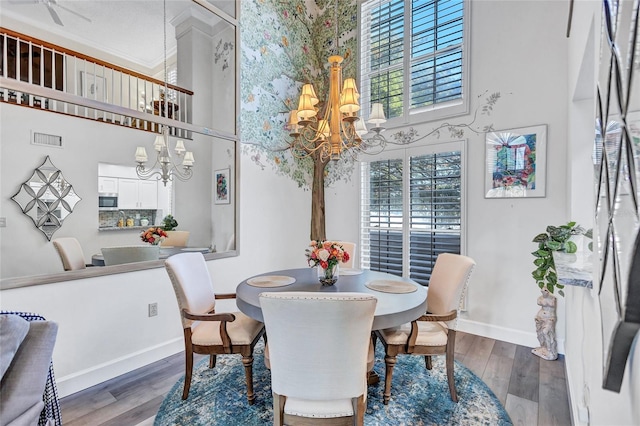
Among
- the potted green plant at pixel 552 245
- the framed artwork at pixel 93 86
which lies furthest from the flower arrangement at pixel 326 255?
the framed artwork at pixel 93 86

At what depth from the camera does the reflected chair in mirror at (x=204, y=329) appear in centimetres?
202

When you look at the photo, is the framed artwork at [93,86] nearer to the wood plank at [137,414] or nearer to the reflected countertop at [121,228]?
the reflected countertop at [121,228]

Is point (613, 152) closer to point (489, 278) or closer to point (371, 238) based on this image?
point (489, 278)

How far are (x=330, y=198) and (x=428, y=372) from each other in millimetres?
2611

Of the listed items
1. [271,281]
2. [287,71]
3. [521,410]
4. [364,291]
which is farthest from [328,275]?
[287,71]

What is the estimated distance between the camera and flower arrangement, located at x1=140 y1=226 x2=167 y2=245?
2774 millimetres

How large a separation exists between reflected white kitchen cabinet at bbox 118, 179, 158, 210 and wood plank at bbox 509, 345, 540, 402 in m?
3.37

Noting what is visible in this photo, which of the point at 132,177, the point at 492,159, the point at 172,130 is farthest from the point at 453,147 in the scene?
the point at 132,177

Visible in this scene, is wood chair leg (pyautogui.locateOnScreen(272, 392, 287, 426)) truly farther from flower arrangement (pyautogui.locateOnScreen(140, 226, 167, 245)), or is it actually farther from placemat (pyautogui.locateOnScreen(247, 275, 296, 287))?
flower arrangement (pyautogui.locateOnScreen(140, 226, 167, 245))

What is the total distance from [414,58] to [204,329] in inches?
143

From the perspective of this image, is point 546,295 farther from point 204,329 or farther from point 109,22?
point 109,22

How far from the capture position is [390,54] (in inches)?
152

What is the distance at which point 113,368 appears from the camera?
2465 millimetres

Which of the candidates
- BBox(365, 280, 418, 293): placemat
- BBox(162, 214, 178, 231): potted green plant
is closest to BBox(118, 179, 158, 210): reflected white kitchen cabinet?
BBox(162, 214, 178, 231): potted green plant
